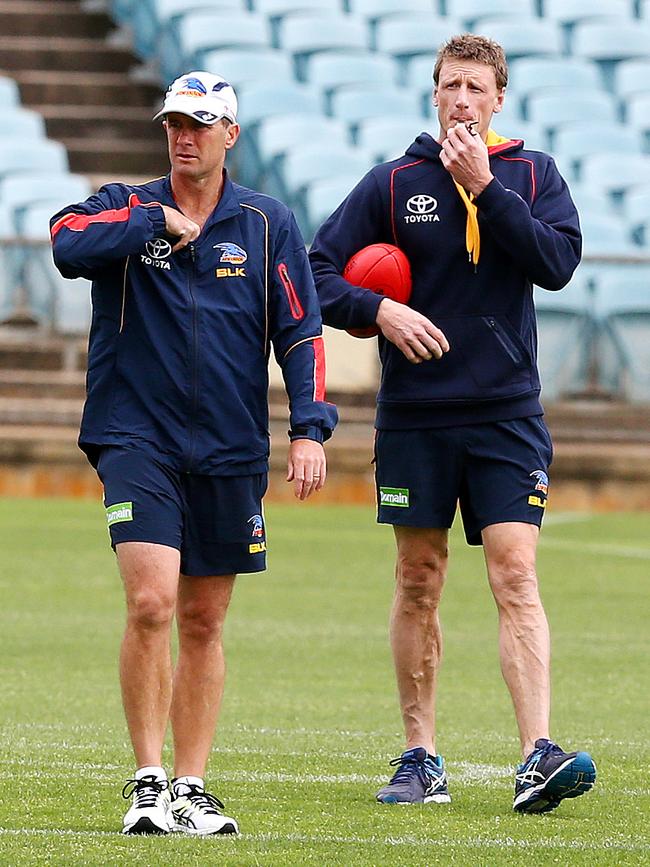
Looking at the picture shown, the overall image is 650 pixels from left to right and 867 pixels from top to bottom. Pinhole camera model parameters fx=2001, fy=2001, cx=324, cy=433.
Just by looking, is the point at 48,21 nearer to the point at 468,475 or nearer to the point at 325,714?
the point at 325,714

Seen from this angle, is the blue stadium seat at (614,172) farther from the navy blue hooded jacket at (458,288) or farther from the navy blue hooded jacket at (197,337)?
the navy blue hooded jacket at (197,337)

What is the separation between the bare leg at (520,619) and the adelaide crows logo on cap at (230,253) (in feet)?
3.87

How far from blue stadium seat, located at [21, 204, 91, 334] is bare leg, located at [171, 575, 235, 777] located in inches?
506

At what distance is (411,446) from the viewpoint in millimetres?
6324

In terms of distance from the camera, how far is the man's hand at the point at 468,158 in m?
6.06

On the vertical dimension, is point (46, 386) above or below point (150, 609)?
above

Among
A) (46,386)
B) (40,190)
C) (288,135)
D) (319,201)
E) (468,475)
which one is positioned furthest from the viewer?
(288,135)

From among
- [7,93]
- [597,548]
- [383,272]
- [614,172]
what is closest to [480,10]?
[614,172]

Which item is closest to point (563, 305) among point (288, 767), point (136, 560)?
point (288, 767)

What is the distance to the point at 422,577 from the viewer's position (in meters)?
6.30

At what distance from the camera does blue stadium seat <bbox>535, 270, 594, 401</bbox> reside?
1856cm

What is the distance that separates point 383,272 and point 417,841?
6.04ft

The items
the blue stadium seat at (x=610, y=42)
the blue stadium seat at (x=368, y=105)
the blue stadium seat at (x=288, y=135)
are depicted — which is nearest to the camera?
the blue stadium seat at (x=288, y=135)

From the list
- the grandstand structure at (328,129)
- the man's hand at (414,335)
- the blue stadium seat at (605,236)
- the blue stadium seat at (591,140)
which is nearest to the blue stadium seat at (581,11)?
the grandstand structure at (328,129)
